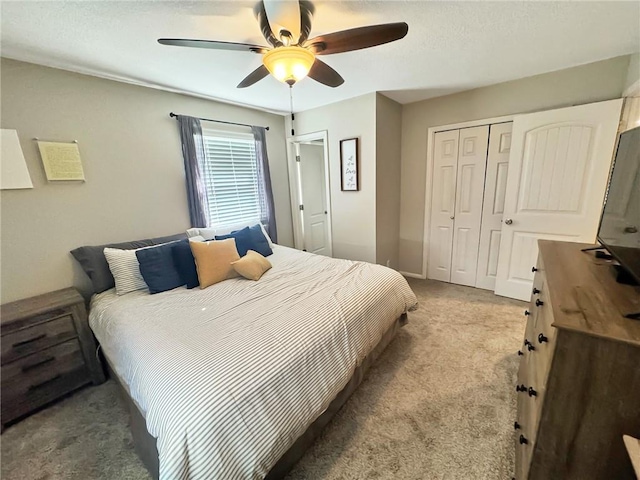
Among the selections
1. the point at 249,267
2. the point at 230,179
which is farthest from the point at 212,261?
the point at 230,179

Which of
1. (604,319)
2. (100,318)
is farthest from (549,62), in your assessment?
(100,318)

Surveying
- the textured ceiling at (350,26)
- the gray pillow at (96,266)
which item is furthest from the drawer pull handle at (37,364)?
the textured ceiling at (350,26)

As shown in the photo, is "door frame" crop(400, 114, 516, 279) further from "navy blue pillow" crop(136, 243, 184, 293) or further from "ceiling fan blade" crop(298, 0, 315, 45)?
"navy blue pillow" crop(136, 243, 184, 293)

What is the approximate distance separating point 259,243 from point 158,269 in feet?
3.15

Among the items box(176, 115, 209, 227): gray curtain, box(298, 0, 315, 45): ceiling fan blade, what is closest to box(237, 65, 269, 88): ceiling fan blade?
box(298, 0, 315, 45): ceiling fan blade

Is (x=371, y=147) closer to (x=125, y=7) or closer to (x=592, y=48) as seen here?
(x=592, y=48)

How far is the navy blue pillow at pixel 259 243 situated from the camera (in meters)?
2.71

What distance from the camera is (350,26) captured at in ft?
5.44

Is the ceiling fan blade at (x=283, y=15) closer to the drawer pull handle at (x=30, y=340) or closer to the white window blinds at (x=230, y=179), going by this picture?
the white window blinds at (x=230, y=179)

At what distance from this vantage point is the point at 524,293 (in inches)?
Result: 112

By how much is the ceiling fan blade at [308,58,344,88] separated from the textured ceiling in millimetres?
228

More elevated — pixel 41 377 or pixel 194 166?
pixel 194 166

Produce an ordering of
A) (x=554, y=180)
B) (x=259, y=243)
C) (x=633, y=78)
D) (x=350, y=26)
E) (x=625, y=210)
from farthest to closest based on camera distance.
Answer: (x=259, y=243)
(x=554, y=180)
(x=633, y=78)
(x=350, y=26)
(x=625, y=210)

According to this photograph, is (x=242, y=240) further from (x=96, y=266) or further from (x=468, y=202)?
(x=468, y=202)
